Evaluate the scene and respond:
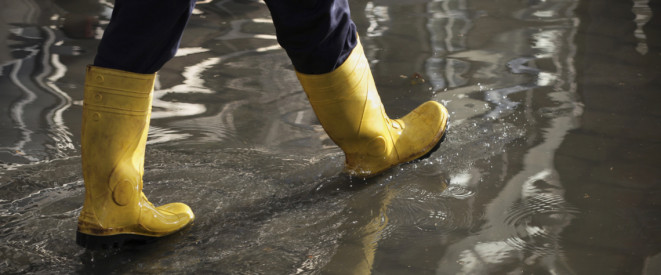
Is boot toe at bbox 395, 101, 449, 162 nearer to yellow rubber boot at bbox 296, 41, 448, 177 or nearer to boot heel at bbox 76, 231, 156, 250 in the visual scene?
yellow rubber boot at bbox 296, 41, 448, 177

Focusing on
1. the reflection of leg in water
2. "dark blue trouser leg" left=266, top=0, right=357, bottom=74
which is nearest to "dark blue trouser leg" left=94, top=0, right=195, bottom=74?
"dark blue trouser leg" left=266, top=0, right=357, bottom=74

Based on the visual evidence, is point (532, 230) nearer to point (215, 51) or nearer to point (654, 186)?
point (654, 186)

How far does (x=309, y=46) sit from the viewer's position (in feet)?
4.87

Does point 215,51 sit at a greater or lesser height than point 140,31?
lesser

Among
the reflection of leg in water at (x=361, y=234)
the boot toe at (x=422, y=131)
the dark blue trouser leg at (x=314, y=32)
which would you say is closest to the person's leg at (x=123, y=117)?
the dark blue trouser leg at (x=314, y=32)

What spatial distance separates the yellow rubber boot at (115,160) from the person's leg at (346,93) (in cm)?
32

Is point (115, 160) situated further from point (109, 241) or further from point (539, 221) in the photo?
point (539, 221)

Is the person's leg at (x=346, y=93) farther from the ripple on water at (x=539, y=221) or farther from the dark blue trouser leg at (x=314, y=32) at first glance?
the ripple on water at (x=539, y=221)

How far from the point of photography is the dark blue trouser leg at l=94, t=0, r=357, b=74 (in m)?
1.29

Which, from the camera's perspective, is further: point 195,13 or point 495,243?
point 195,13

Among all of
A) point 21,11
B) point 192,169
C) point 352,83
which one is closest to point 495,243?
point 352,83

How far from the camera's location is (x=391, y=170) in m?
1.78

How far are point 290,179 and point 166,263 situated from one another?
1.49 feet

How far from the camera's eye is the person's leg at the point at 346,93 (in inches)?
56.9
